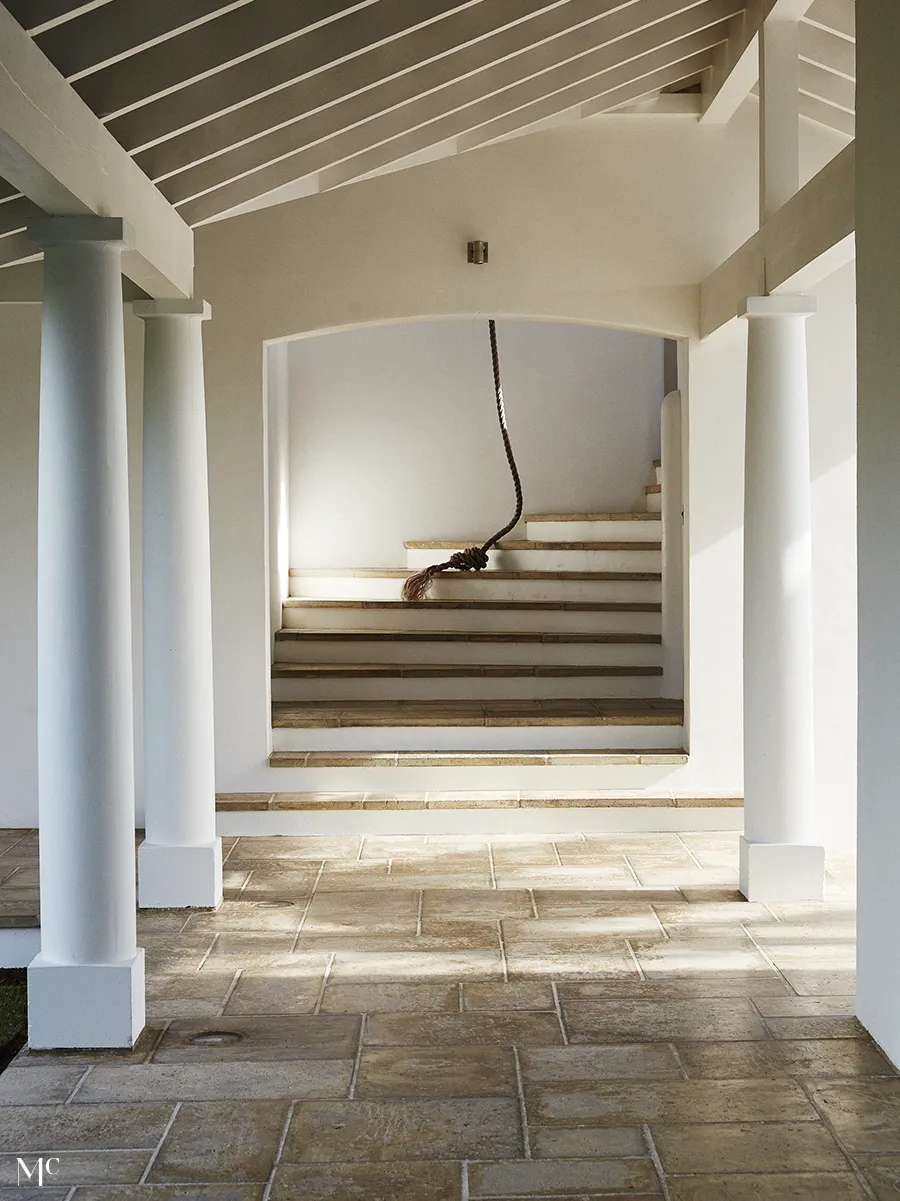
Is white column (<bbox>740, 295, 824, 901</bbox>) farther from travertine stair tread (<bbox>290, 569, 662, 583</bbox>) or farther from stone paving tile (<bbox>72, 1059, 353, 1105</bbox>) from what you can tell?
travertine stair tread (<bbox>290, 569, 662, 583</bbox>)

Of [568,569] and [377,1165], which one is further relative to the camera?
[568,569]

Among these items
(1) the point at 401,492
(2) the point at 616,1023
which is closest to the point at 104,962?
Answer: (2) the point at 616,1023

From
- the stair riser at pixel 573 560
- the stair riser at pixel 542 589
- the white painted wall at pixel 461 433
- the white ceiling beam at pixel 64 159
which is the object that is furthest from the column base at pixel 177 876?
the white painted wall at pixel 461 433

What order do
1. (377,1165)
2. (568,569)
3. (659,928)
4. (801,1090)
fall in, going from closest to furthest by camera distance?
(377,1165), (801,1090), (659,928), (568,569)

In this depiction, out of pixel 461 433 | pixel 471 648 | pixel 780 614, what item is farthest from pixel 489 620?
pixel 780 614

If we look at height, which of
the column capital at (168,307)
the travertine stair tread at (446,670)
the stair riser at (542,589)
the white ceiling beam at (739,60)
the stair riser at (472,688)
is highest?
the white ceiling beam at (739,60)

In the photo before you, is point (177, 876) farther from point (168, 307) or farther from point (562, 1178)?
point (562, 1178)

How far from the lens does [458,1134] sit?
324 centimetres

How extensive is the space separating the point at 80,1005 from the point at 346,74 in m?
3.09

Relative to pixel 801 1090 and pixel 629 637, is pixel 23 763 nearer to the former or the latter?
pixel 629 637

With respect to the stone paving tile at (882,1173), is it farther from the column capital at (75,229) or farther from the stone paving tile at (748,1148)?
the column capital at (75,229)

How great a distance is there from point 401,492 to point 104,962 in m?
5.81

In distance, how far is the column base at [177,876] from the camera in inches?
203

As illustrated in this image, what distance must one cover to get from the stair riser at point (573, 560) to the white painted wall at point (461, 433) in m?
0.79
